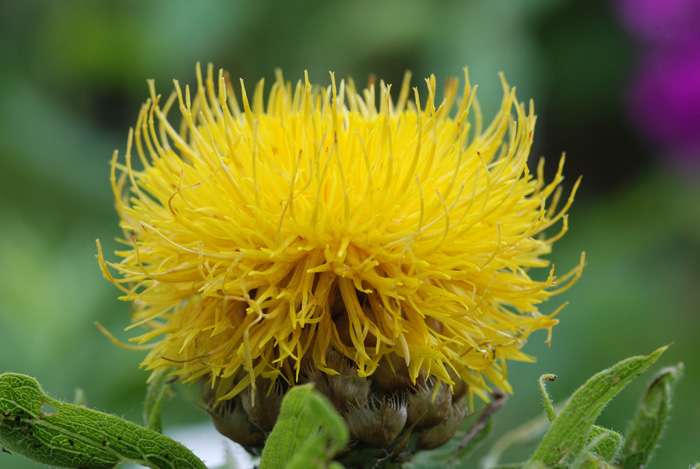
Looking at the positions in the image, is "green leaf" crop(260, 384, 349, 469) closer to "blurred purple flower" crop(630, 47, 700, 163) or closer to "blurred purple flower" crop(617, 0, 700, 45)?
"blurred purple flower" crop(630, 47, 700, 163)

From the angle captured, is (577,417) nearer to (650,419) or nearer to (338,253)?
(650,419)

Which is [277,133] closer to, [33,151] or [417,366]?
[417,366]

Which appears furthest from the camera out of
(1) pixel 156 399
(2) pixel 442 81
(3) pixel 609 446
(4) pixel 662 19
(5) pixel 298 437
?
(4) pixel 662 19

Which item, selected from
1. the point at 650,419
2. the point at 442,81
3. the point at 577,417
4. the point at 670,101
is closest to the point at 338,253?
the point at 577,417

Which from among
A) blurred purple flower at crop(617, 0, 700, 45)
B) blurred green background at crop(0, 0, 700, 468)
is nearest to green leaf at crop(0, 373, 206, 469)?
blurred green background at crop(0, 0, 700, 468)

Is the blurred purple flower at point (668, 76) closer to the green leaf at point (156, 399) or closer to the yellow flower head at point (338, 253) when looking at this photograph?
the yellow flower head at point (338, 253)

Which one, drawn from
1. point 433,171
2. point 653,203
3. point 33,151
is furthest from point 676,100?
point 33,151
